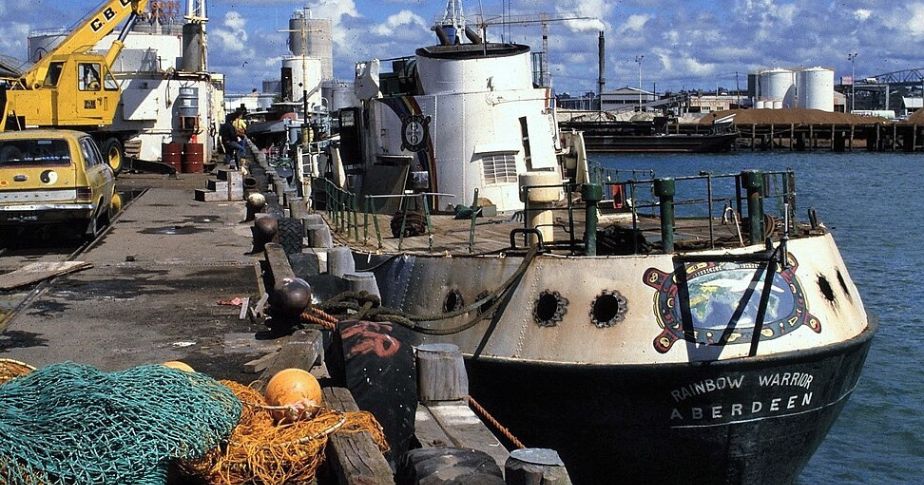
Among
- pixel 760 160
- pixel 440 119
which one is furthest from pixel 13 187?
pixel 760 160

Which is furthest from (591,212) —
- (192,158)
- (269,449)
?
(192,158)

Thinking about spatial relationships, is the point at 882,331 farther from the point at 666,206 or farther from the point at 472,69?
the point at 666,206

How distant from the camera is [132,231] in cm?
2022

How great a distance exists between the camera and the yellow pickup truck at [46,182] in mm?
17891

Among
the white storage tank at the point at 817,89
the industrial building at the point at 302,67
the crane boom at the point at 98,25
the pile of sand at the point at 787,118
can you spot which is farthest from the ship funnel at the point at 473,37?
the white storage tank at the point at 817,89

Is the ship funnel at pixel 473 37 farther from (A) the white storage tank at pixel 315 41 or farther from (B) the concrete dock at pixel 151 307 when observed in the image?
(A) the white storage tank at pixel 315 41

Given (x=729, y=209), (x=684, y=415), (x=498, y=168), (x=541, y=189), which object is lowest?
(x=684, y=415)

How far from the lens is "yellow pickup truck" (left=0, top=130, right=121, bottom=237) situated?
1789 centimetres

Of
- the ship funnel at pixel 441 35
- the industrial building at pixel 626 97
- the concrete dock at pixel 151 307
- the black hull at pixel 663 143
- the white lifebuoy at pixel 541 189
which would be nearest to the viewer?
the concrete dock at pixel 151 307

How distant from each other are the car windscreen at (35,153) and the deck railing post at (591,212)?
30.4 ft

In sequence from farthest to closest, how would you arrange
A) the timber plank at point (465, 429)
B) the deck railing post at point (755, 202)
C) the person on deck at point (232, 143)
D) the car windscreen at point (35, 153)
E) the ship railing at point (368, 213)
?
the person on deck at point (232, 143), the car windscreen at point (35, 153), the ship railing at point (368, 213), the deck railing post at point (755, 202), the timber plank at point (465, 429)

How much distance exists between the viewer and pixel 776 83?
15125cm

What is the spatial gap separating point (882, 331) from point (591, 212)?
38.9ft

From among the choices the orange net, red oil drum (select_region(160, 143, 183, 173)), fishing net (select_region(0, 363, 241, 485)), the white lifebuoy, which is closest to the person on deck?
red oil drum (select_region(160, 143, 183, 173))
